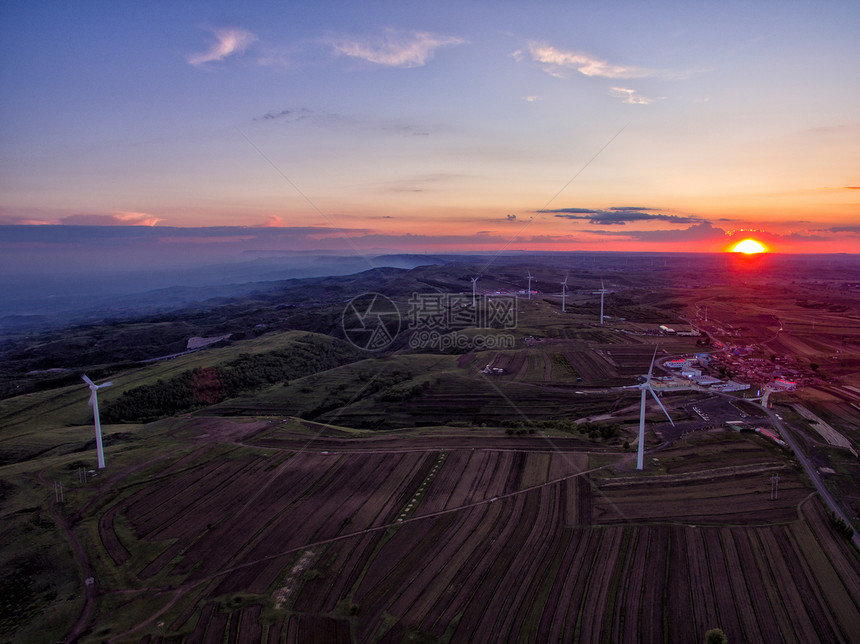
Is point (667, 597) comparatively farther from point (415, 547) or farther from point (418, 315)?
point (418, 315)

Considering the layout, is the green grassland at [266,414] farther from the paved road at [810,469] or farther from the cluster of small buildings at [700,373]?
the cluster of small buildings at [700,373]

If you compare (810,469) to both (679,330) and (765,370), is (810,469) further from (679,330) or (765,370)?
(679,330)

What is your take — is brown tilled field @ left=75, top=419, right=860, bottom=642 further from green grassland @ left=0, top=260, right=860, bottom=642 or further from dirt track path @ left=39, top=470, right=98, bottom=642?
green grassland @ left=0, top=260, right=860, bottom=642

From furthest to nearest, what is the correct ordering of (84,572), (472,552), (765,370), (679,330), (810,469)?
1. (679,330)
2. (765,370)
3. (810,469)
4. (472,552)
5. (84,572)

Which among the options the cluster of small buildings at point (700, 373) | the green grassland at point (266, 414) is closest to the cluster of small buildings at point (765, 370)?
the cluster of small buildings at point (700, 373)

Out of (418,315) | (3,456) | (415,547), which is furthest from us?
(418,315)

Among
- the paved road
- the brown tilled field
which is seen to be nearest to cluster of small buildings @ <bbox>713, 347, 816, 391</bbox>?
the paved road

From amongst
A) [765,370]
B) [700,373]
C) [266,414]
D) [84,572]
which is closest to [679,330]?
[765,370]

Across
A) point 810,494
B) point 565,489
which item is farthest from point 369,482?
point 810,494
